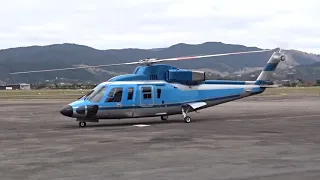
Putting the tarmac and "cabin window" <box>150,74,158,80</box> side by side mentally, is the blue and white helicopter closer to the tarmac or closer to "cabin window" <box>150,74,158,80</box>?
"cabin window" <box>150,74,158,80</box>

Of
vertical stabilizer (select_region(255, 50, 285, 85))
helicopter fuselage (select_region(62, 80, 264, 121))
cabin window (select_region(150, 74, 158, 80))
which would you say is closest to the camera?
helicopter fuselage (select_region(62, 80, 264, 121))

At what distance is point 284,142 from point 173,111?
9939mm

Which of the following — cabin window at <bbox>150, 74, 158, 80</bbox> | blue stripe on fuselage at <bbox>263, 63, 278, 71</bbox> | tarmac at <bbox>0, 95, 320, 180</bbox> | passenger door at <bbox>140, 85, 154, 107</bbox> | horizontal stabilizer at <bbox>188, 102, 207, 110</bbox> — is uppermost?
blue stripe on fuselage at <bbox>263, 63, 278, 71</bbox>

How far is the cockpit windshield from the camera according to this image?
23031mm

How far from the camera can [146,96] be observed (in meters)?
24.0

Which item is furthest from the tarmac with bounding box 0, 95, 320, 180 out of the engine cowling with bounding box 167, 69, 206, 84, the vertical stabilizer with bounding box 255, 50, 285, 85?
the vertical stabilizer with bounding box 255, 50, 285, 85

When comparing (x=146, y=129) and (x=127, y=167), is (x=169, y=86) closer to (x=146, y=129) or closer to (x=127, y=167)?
(x=146, y=129)

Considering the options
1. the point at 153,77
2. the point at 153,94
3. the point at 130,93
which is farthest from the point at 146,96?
the point at 153,77

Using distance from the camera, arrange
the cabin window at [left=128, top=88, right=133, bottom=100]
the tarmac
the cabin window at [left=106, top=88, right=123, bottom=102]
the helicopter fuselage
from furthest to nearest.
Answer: the cabin window at [left=128, top=88, right=133, bottom=100], the cabin window at [left=106, top=88, right=123, bottom=102], the helicopter fuselage, the tarmac

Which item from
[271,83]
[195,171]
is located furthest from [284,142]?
[271,83]

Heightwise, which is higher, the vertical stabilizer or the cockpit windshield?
the vertical stabilizer

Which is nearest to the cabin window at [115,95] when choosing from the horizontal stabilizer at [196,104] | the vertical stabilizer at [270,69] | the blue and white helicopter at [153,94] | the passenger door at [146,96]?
the blue and white helicopter at [153,94]

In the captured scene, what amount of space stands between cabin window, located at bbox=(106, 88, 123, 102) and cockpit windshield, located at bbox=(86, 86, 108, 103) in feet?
1.04

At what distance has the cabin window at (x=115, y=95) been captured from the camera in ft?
76.1
